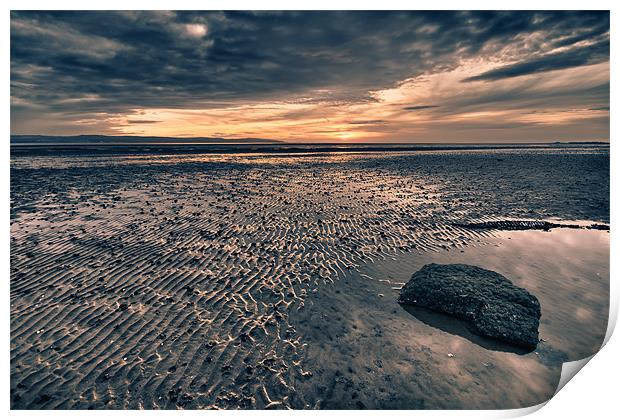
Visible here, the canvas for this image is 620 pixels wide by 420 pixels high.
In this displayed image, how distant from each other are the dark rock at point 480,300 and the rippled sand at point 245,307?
19.0 inches

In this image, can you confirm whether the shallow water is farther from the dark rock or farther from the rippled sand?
the dark rock

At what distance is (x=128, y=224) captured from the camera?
13.9 m

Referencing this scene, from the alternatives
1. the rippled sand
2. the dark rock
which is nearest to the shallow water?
the rippled sand

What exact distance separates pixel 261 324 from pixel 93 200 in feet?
52.7

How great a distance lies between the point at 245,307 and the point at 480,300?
5363mm

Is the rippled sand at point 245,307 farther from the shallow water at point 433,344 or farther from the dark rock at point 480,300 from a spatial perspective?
the dark rock at point 480,300

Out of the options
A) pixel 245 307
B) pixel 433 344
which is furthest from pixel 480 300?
pixel 245 307

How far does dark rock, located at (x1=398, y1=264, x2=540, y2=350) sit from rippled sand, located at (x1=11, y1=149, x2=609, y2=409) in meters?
0.48

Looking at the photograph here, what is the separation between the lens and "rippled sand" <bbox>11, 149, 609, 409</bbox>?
18.2 feet

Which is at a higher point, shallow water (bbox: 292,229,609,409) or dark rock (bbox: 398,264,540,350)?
dark rock (bbox: 398,264,540,350)

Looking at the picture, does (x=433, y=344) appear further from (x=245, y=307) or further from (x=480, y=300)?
(x=245, y=307)

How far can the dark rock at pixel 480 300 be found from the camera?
684 cm

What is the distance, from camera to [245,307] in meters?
7.88
